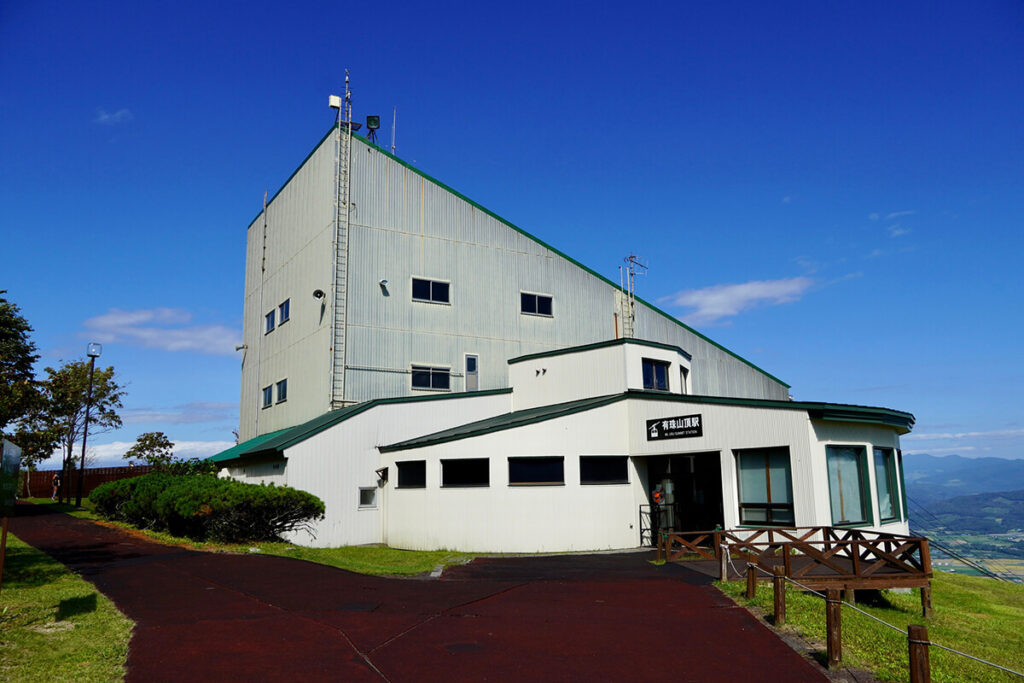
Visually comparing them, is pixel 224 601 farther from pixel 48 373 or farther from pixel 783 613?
pixel 48 373

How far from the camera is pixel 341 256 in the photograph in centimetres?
3133

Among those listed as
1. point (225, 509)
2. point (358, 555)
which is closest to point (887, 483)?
point (358, 555)

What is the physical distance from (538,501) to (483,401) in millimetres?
7924

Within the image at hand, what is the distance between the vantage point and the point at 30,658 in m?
9.60

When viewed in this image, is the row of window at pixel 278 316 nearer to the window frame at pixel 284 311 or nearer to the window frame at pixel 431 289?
the window frame at pixel 284 311

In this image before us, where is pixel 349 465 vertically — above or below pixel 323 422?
below

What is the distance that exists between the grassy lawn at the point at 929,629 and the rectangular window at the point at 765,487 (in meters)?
3.23

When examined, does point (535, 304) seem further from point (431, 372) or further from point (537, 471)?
point (537, 471)

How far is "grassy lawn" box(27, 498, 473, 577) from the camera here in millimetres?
19375

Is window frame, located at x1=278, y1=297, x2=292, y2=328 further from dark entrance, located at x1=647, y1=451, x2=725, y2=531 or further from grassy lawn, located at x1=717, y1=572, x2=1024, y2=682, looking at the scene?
grassy lawn, located at x1=717, y1=572, x2=1024, y2=682

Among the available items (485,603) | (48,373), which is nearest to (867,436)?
(485,603)

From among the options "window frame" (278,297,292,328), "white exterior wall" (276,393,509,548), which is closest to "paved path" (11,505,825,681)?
"white exterior wall" (276,393,509,548)

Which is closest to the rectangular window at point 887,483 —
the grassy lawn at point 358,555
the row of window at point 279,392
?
the grassy lawn at point 358,555

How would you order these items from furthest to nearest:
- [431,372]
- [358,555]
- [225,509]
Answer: [431,372] < [358,555] < [225,509]
